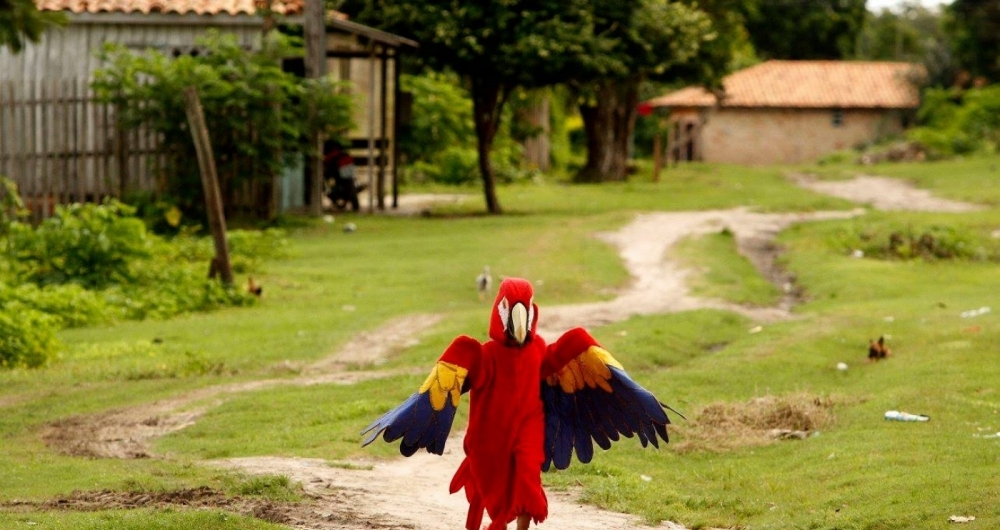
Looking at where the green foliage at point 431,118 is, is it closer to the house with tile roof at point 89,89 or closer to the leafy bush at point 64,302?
the house with tile roof at point 89,89

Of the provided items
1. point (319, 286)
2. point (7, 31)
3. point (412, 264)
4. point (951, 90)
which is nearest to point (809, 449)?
point (7, 31)

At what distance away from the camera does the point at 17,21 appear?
10.3m

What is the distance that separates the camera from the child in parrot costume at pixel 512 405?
276 inches

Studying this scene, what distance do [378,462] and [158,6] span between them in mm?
15673

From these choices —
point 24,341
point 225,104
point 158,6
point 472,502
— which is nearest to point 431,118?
point 158,6

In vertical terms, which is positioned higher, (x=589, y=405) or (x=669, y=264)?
(x=589, y=405)

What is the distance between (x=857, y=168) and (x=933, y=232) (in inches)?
955

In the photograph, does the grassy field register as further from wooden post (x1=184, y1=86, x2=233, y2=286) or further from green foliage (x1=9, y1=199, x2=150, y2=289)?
green foliage (x1=9, y1=199, x2=150, y2=289)

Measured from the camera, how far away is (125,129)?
22.9 metres

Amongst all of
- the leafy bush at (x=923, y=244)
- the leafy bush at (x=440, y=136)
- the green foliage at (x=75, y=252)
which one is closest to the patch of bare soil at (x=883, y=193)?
the leafy bush at (x=923, y=244)

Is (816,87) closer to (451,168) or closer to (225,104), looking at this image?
(451,168)

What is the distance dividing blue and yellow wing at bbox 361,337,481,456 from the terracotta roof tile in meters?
17.9

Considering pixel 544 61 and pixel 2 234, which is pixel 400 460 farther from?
pixel 544 61

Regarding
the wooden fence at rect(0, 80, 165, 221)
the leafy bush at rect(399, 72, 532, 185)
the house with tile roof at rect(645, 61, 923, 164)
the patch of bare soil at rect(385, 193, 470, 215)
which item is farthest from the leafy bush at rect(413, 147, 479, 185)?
the house with tile roof at rect(645, 61, 923, 164)
